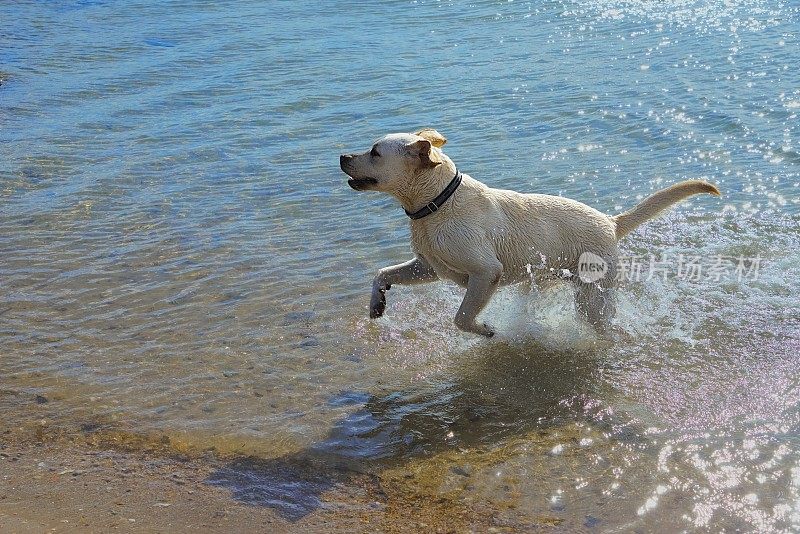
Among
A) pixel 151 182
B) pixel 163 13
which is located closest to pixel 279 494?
pixel 151 182

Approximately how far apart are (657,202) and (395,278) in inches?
77.1

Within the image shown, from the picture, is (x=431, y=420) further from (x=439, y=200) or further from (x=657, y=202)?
(x=657, y=202)

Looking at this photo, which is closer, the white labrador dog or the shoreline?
the shoreline

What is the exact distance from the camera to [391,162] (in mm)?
6117

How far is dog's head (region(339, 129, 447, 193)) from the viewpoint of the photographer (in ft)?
19.8

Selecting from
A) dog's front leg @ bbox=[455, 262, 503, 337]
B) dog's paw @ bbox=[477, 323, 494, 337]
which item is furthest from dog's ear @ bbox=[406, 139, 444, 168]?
dog's paw @ bbox=[477, 323, 494, 337]

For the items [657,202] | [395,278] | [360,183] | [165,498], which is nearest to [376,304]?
[395,278]

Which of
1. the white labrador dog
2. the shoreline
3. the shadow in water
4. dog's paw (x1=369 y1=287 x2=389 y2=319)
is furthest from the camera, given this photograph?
dog's paw (x1=369 y1=287 x2=389 y2=319)

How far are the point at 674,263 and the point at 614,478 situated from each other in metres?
3.37

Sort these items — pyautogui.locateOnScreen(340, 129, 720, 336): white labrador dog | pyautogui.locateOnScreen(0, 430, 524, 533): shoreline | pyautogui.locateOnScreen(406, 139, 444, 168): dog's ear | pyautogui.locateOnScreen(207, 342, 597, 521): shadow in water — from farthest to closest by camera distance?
pyautogui.locateOnScreen(340, 129, 720, 336): white labrador dog, pyautogui.locateOnScreen(406, 139, 444, 168): dog's ear, pyautogui.locateOnScreen(207, 342, 597, 521): shadow in water, pyautogui.locateOnScreen(0, 430, 524, 533): shoreline

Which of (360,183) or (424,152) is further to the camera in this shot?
(360,183)

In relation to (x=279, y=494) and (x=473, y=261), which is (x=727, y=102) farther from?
(x=279, y=494)

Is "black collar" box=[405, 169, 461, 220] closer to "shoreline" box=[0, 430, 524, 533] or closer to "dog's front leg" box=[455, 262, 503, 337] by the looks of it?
"dog's front leg" box=[455, 262, 503, 337]

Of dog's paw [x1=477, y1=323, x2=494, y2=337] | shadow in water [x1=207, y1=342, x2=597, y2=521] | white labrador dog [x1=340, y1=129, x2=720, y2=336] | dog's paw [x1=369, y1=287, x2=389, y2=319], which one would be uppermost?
white labrador dog [x1=340, y1=129, x2=720, y2=336]
